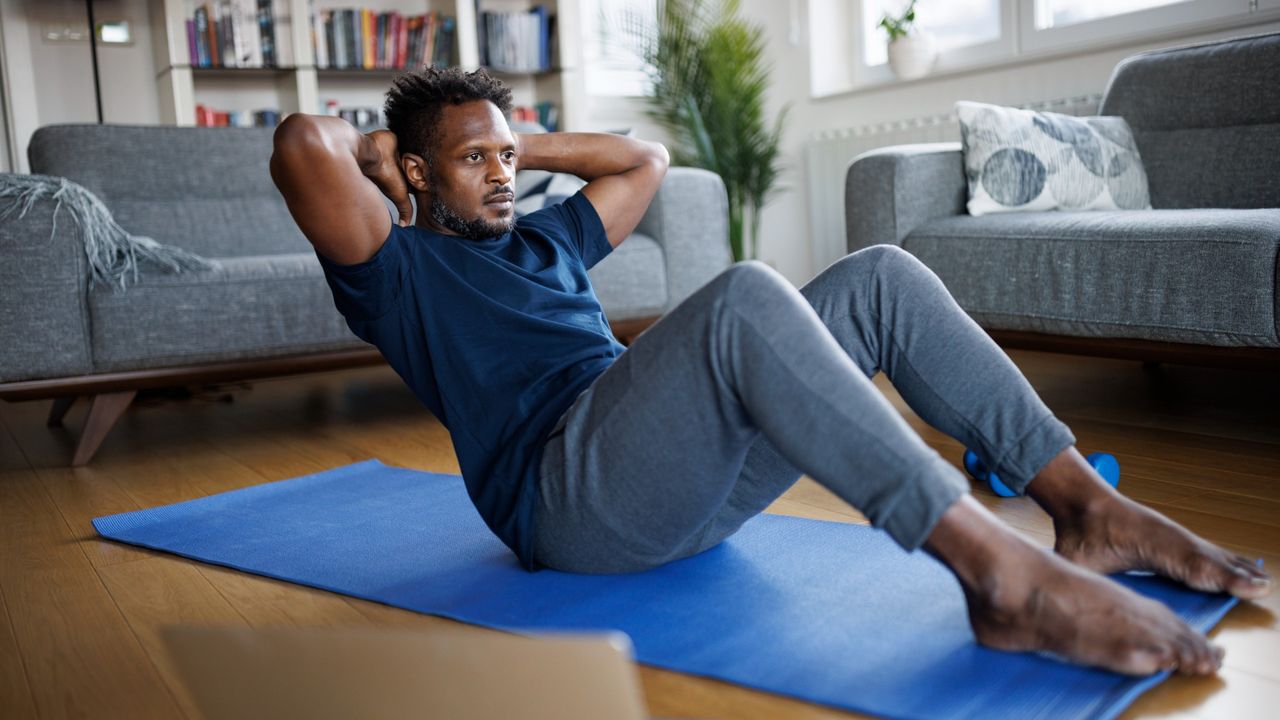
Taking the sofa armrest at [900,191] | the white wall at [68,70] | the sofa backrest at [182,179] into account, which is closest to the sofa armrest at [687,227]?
the sofa armrest at [900,191]

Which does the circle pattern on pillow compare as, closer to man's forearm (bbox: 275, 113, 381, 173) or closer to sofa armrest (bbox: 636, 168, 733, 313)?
sofa armrest (bbox: 636, 168, 733, 313)

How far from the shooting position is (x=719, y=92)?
14.3 ft

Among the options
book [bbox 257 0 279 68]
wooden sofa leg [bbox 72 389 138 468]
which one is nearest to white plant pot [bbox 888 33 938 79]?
book [bbox 257 0 279 68]

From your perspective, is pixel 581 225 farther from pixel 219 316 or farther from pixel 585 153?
pixel 219 316

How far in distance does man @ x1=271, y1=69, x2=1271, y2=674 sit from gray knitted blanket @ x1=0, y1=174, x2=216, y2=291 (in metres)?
1.29

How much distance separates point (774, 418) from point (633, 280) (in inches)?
77.3

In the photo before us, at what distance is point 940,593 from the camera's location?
1240 millimetres

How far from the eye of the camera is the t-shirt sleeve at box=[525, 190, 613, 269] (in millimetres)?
1476

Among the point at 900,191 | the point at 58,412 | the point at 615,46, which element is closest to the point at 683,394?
the point at 900,191

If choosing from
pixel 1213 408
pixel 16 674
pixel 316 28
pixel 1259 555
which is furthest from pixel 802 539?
pixel 316 28

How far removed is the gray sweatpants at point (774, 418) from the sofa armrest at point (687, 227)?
5.58 feet

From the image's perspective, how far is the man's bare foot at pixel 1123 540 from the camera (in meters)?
1.15

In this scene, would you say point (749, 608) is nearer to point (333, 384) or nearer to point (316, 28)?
point (333, 384)

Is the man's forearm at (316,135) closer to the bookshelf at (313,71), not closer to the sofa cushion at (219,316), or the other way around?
the sofa cushion at (219,316)
